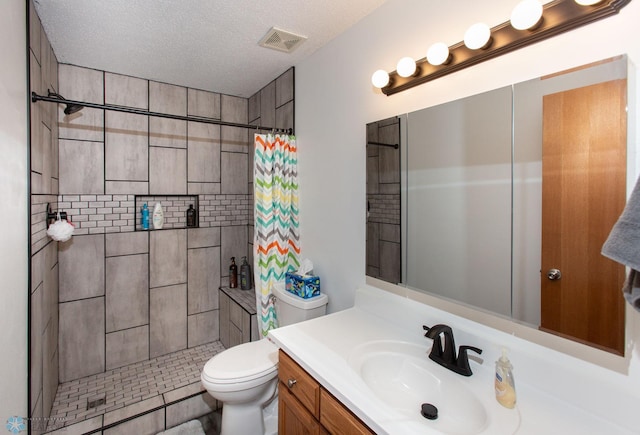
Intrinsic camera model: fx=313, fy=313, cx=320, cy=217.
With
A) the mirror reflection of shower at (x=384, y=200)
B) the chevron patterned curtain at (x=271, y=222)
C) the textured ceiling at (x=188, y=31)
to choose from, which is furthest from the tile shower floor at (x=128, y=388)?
the textured ceiling at (x=188, y=31)

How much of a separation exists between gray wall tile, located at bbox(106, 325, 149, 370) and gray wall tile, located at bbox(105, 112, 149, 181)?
1.31 metres

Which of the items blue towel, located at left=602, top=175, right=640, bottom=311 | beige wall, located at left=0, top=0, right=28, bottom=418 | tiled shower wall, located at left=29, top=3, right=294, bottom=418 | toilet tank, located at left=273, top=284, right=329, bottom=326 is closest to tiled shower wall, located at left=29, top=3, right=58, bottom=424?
tiled shower wall, located at left=29, top=3, right=294, bottom=418

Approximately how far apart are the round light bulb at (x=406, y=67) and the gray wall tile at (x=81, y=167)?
2415mm

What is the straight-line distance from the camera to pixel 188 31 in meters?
1.90

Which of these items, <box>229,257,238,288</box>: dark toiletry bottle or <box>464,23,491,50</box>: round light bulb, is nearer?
<box>464,23,491,50</box>: round light bulb

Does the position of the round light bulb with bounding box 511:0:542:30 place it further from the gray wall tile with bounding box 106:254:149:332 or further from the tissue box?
the gray wall tile with bounding box 106:254:149:332

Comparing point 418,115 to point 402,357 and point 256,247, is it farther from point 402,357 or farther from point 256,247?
point 256,247

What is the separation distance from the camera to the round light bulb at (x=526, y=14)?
3.27ft

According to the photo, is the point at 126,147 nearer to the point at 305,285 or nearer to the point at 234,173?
the point at 234,173

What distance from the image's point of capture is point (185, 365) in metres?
2.66

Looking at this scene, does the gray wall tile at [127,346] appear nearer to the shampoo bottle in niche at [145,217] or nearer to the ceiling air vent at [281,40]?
the shampoo bottle in niche at [145,217]

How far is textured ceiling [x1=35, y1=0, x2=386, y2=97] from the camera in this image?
1.66 m

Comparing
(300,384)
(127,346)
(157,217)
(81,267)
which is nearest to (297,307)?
(300,384)

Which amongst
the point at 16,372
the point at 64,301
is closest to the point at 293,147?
the point at 16,372
